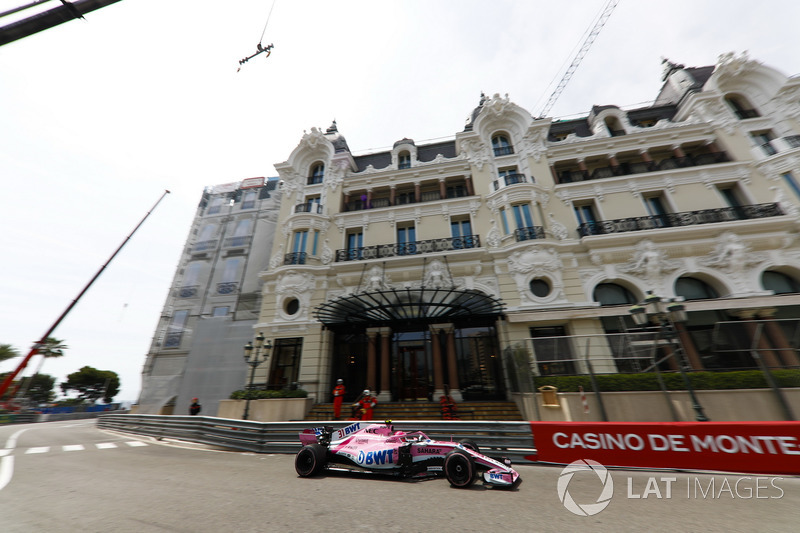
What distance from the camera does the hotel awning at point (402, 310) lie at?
14164 millimetres

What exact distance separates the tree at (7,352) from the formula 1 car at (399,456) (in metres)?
37.6

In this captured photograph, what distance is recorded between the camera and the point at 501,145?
20531mm

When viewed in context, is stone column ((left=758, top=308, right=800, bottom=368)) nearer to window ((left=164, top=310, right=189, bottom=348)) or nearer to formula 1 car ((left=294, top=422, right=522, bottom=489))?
formula 1 car ((left=294, top=422, right=522, bottom=489))

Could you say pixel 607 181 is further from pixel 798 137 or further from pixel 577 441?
pixel 577 441

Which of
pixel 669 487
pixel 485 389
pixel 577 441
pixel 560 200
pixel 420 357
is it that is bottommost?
pixel 669 487

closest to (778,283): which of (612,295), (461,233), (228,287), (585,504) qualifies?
(612,295)

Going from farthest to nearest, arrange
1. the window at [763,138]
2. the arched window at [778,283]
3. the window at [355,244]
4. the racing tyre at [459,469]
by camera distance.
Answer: the window at [355,244] → the window at [763,138] → the arched window at [778,283] → the racing tyre at [459,469]

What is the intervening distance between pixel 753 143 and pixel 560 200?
38.1ft

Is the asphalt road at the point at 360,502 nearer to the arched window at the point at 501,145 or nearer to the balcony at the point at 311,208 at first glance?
the balcony at the point at 311,208

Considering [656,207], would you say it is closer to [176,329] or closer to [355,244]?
[355,244]

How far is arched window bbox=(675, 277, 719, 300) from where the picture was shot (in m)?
14.2

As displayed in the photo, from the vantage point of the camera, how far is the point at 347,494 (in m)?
4.68

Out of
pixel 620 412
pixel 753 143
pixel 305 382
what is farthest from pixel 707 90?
pixel 305 382

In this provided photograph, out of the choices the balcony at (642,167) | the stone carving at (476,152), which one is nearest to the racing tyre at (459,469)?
the stone carving at (476,152)
